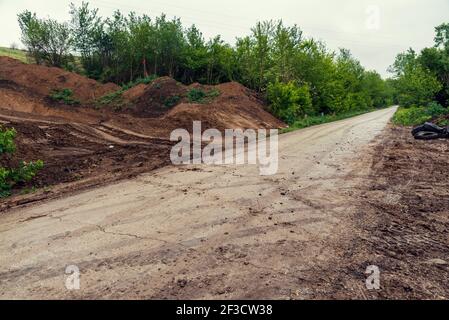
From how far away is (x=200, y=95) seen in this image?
24.3 metres

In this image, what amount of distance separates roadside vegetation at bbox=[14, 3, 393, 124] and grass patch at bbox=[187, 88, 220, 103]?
5.61 m

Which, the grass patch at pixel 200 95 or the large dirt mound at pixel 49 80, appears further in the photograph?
the large dirt mound at pixel 49 80

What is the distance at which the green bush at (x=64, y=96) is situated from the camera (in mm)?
21656

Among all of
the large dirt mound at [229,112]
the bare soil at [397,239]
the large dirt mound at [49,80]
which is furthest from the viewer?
the large dirt mound at [49,80]

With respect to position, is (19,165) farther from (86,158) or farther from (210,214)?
(210,214)

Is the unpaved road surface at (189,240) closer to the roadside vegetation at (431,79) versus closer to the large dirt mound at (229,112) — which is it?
the large dirt mound at (229,112)

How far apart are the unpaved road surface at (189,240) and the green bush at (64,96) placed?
17.1m

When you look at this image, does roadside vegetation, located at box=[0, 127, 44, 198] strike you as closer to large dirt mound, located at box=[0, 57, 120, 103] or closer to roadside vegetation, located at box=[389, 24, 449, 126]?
large dirt mound, located at box=[0, 57, 120, 103]

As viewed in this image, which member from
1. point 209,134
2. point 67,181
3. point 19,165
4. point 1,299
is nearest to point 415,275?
point 1,299

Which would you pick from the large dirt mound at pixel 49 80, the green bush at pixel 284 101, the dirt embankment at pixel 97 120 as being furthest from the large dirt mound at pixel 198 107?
the large dirt mound at pixel 49 80

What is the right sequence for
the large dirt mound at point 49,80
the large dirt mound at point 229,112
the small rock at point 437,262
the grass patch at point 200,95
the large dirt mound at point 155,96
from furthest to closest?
the large dirt mound at point 49,80, the grass patch at point 200,95, the large dirt mound at point 155,96, the large dirt mound at point 229,112, the small rock at point 437,262

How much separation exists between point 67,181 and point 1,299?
18.8 ft

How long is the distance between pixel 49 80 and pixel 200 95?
40.2 feet

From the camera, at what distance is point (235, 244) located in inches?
163
